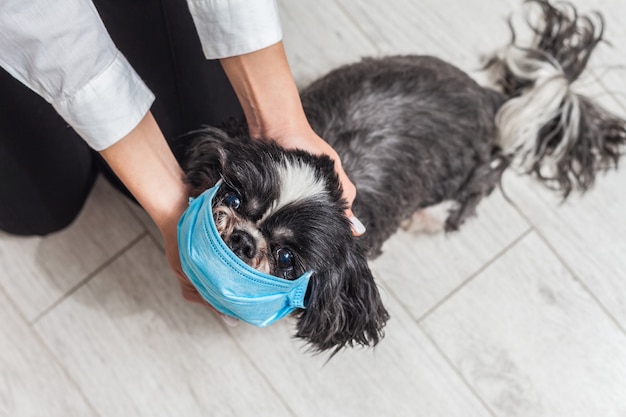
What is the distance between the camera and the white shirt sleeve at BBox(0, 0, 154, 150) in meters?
0.92

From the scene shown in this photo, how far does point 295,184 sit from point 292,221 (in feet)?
0.20

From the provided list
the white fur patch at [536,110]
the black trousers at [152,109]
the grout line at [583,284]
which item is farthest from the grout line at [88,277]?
the grout line at [583,284]

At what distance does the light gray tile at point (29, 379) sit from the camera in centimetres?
158

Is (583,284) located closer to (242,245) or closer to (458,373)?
(458,373)

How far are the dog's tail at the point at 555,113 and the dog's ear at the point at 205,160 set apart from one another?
0.75 meters

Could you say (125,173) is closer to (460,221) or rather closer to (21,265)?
(21,265)

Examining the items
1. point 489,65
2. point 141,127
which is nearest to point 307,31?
point 489,65

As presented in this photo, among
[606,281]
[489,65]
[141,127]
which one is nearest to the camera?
[141,127]

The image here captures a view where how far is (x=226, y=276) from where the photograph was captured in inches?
38.8

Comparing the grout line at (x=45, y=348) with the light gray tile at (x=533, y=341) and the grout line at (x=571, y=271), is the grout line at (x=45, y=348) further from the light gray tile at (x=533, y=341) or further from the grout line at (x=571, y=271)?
the grout line at (x=571, y=271)

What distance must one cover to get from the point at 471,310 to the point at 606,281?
0.38m

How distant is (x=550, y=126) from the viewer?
1.64m

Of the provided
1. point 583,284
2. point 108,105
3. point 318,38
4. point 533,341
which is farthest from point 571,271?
point 108,105

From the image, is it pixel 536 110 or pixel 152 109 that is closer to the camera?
pixel 152 109
